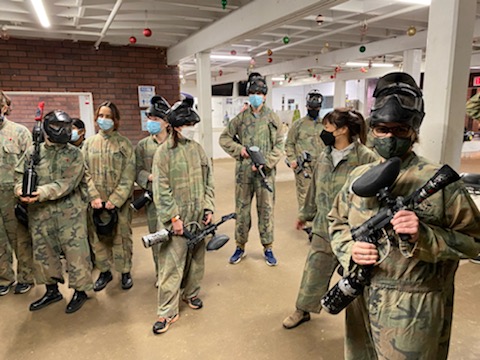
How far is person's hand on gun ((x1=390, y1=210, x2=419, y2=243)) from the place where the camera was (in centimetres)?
107

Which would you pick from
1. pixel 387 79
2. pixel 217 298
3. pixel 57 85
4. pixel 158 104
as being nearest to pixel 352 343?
pixel 387 79

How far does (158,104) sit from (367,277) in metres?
2.17

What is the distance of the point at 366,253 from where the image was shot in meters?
1.21

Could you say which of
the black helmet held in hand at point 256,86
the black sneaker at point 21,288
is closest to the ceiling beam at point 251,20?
the black helmet held in hand at point 256,86

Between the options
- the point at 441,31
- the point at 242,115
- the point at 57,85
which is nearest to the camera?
the point at 441,31

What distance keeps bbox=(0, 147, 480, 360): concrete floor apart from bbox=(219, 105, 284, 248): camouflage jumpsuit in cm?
44

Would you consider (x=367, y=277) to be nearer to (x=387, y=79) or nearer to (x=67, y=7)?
(x=387, y=79)

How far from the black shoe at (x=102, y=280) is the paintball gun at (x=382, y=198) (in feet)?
7.75

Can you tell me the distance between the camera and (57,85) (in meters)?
5.50

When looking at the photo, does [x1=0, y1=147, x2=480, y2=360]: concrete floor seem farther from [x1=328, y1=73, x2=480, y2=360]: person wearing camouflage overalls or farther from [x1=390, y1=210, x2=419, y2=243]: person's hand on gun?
[x1=390, y1=210, x2=419, y2=243]: person's hand on gun

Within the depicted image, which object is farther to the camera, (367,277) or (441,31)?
(441,31)

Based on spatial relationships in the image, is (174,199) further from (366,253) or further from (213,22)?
(213,22)

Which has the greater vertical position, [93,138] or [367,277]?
[93,138]

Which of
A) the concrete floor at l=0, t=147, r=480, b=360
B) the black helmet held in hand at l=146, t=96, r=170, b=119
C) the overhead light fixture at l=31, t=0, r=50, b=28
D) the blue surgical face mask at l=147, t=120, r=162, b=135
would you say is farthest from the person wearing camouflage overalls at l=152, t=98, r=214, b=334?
the overhead light fixture at l=31, t=0, r=50, b=28
